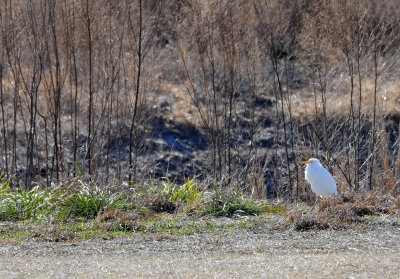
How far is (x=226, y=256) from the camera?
7086 mm

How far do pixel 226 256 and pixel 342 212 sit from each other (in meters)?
2.43

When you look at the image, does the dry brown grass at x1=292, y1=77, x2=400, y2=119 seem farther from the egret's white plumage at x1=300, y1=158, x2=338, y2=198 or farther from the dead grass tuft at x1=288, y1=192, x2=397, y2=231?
the dead grass tuft at x1=288, y1=192, x2=397, y2=231

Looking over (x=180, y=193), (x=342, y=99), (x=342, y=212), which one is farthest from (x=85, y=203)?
(x=342, y=99)

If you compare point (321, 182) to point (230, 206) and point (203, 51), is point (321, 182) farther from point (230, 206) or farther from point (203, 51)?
point (203, 51)

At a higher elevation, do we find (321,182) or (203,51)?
(203,51)

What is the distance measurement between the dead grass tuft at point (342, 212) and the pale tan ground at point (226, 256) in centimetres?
20

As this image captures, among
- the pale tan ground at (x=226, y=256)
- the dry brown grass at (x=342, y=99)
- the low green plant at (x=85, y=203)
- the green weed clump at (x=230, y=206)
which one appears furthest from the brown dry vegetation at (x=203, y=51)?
the dry brown grass at (x=342, y=99)

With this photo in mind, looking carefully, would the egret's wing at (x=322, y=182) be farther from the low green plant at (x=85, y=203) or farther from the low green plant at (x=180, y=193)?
the low green plant at (x=85, y=203)

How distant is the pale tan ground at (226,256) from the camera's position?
20.3 ft

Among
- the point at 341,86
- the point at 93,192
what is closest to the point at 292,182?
the point at 93,192

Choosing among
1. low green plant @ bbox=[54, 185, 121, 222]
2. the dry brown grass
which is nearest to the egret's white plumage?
low green plant @ bbox=[54, 185, 121, 222]

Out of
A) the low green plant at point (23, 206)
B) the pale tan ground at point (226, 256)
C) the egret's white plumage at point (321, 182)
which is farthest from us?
the egret's white plumage at point (321, 182)

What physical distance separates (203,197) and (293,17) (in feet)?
16.8

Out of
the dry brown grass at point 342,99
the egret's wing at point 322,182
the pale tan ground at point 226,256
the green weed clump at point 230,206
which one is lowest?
the pale tan ground at point 226,256
